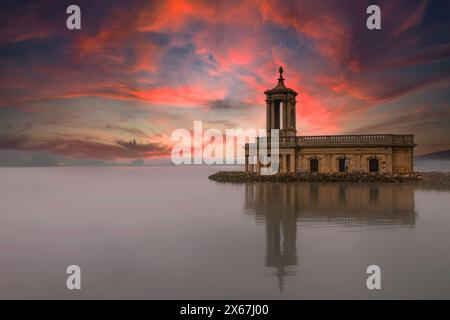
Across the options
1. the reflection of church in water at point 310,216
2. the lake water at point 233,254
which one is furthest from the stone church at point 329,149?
the lake water at point 233,254

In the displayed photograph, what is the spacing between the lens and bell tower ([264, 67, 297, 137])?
48.7m

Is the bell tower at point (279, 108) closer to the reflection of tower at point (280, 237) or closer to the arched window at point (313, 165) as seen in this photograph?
the arched window at point (313, 165)

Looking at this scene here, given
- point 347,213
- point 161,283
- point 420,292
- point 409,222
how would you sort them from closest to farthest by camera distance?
point 420,292 < point 161,283 < point 409,222 < point 347,213

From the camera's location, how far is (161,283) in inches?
348

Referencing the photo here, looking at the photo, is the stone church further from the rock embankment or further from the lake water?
the lake water

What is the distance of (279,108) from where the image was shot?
50094 mm

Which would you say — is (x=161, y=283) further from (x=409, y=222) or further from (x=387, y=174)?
(x=387, y=174)

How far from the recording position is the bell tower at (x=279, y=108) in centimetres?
4869

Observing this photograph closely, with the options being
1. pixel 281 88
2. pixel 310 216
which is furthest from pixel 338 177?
pixel 310 216

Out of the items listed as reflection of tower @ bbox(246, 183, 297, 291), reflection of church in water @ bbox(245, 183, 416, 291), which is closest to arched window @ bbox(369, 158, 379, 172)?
reflection of church in water @ bbox(245, 183, 416, 291)

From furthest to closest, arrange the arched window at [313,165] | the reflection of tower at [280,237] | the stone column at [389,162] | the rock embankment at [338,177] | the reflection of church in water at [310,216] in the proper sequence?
the arched window at [313,165]
the stone column at [389,162]
the rock embankment at [338,177]
the reflection of church in water at [310,216]
the reflection of tower at [280,237]

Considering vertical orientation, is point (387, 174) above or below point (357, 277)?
above
